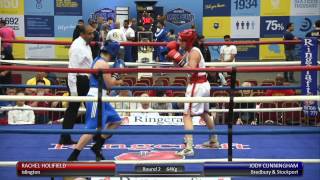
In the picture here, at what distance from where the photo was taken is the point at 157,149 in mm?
4969

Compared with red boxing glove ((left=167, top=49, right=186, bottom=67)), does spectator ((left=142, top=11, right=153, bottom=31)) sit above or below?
above

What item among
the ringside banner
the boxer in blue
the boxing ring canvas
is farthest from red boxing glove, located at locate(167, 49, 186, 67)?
the ringside banner

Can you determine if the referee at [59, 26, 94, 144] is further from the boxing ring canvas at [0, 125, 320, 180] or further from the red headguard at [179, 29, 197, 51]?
the red headguard at [179, 29, 197, 51]

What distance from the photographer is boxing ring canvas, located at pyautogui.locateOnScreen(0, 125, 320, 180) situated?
4.62 meters

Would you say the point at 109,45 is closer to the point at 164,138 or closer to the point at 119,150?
the point at 119,150

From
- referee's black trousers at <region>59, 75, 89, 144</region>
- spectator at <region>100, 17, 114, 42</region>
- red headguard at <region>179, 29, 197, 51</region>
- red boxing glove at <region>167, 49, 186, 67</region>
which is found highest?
spectator at <region>100, 17, 114, 42</region>

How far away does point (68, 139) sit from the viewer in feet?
16.8

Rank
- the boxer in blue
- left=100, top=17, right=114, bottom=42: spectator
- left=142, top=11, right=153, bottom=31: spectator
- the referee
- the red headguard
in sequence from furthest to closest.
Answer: left=142, top=11, right=153, bottom=31: spectator → left=100, top=17, right=114, bottom=42: spectator → the referee → the red headguard → the boxer in blue

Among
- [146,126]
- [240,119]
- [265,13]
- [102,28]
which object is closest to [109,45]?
[146,126]

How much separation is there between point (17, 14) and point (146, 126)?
10.1 m

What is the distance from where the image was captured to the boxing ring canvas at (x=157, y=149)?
462 cm

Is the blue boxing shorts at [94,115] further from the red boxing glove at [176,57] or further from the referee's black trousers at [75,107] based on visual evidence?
the red boxing glove at [176,57]

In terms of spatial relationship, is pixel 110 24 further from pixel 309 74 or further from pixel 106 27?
pixel 309 74

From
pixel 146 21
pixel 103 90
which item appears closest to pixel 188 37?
pixel 103 90
